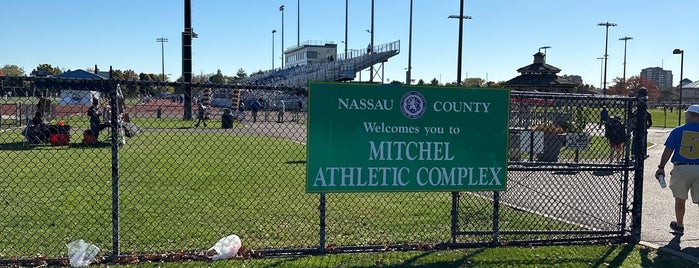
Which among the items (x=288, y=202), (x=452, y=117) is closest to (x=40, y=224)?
(x=288, y=202)

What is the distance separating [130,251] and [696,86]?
10899 centimetres

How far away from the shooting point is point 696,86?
9794 centimetres

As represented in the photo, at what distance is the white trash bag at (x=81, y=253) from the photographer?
532cm

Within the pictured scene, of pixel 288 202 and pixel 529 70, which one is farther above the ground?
pixel 529 70

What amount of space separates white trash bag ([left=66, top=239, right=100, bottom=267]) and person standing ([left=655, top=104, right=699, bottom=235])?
19.7 feet

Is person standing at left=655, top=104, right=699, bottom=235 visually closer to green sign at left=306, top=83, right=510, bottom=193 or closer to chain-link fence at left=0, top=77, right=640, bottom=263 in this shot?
chain-link fence at left=0, top=77, right=640, bottom=263

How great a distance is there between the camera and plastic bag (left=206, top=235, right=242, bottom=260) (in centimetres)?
568

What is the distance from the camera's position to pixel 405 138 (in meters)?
5.95

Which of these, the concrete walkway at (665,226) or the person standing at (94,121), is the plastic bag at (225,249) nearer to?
the concrete walkway at (665,226)

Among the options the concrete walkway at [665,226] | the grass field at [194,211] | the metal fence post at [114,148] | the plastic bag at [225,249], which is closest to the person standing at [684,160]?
the concrete walkway at [665,226]

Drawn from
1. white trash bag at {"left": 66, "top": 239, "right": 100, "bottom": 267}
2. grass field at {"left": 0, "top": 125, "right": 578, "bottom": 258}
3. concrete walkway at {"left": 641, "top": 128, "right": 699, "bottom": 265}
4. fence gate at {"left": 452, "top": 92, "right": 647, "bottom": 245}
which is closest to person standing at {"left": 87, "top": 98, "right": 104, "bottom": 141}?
grass field at {"left": 0, "top": 125, "right": 578, "bottom": 258}

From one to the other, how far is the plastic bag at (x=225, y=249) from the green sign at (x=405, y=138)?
0.87 metres

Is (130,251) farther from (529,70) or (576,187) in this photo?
(529,70)

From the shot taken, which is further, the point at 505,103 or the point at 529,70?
the point at 529,70
